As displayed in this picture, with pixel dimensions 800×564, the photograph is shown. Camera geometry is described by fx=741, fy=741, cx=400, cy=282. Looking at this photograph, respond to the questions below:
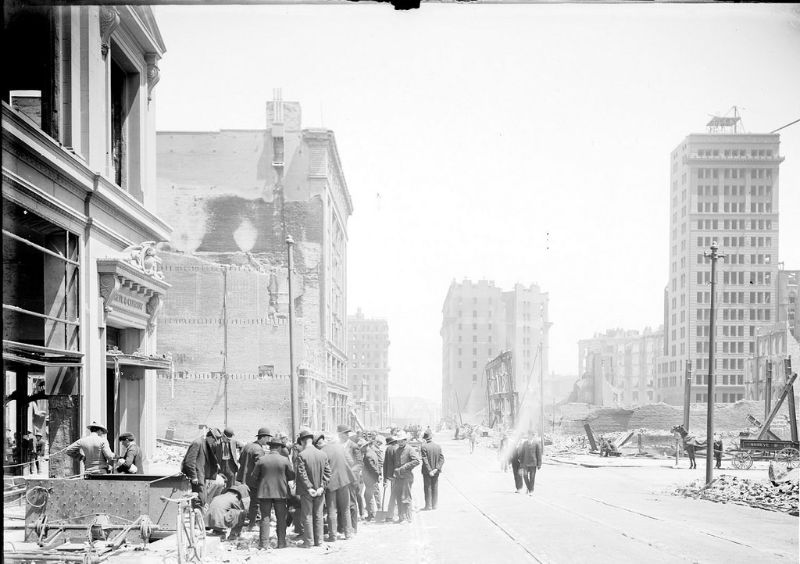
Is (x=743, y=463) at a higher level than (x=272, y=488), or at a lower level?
lower

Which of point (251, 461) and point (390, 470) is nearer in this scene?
point (251, 461)

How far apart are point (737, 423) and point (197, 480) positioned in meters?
61.8

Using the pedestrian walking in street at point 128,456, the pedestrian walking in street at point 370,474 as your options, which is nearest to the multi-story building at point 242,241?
the pedestrian walking in street at point 370,474

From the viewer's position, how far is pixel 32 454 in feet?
71.6

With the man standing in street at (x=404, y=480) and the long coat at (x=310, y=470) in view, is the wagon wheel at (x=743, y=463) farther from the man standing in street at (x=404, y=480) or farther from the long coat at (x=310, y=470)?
the long coat at (x=310, y=470)

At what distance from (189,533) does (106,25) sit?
10136 mm

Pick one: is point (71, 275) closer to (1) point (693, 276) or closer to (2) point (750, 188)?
(2) point (750, 188)

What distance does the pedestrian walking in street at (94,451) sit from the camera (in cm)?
1244

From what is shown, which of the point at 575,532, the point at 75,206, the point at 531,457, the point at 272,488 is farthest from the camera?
the point at 531,457

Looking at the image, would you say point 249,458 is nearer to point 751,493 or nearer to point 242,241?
point 751,493

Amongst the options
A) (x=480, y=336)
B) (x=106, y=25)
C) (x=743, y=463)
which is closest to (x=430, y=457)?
(x=106, y=25)

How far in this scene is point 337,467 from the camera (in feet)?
40.7

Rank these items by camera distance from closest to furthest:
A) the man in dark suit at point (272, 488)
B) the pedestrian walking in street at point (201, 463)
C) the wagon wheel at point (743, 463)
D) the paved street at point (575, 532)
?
the paved street at point (575, 532) → the man in dark suit at point (272, 488) → the pedestrian walking in street at point (201, 463) → the wagon wheel at point (743, 463)

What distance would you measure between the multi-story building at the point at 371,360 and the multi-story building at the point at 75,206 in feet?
331
